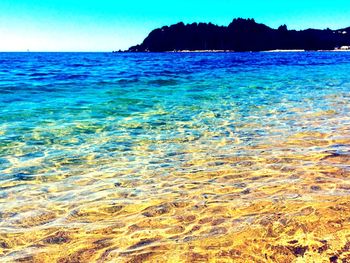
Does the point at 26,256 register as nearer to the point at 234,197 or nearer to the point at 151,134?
the point at 234,197

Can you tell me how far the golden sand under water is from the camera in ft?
9.89

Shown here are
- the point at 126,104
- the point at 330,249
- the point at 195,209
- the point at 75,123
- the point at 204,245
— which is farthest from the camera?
the point at 126,104

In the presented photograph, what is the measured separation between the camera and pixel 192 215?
368 centimetres

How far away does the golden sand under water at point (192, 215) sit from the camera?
3.01 m

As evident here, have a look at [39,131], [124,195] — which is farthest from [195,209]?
[39,131]

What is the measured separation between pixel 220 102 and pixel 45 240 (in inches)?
391

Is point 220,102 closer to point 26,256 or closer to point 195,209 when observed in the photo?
point 195,209

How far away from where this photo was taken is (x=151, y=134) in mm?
7527

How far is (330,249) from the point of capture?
9.54 ft

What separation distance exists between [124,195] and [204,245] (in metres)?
1.50

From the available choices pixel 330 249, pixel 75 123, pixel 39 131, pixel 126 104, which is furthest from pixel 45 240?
pixel 126 104

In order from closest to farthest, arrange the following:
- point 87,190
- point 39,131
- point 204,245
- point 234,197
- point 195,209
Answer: point 204,245 < point 195,209 < point 234,197 < point 87,190 < point 39,131

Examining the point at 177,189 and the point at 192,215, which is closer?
the point at 192,215

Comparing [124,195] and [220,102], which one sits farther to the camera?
[220,102]
